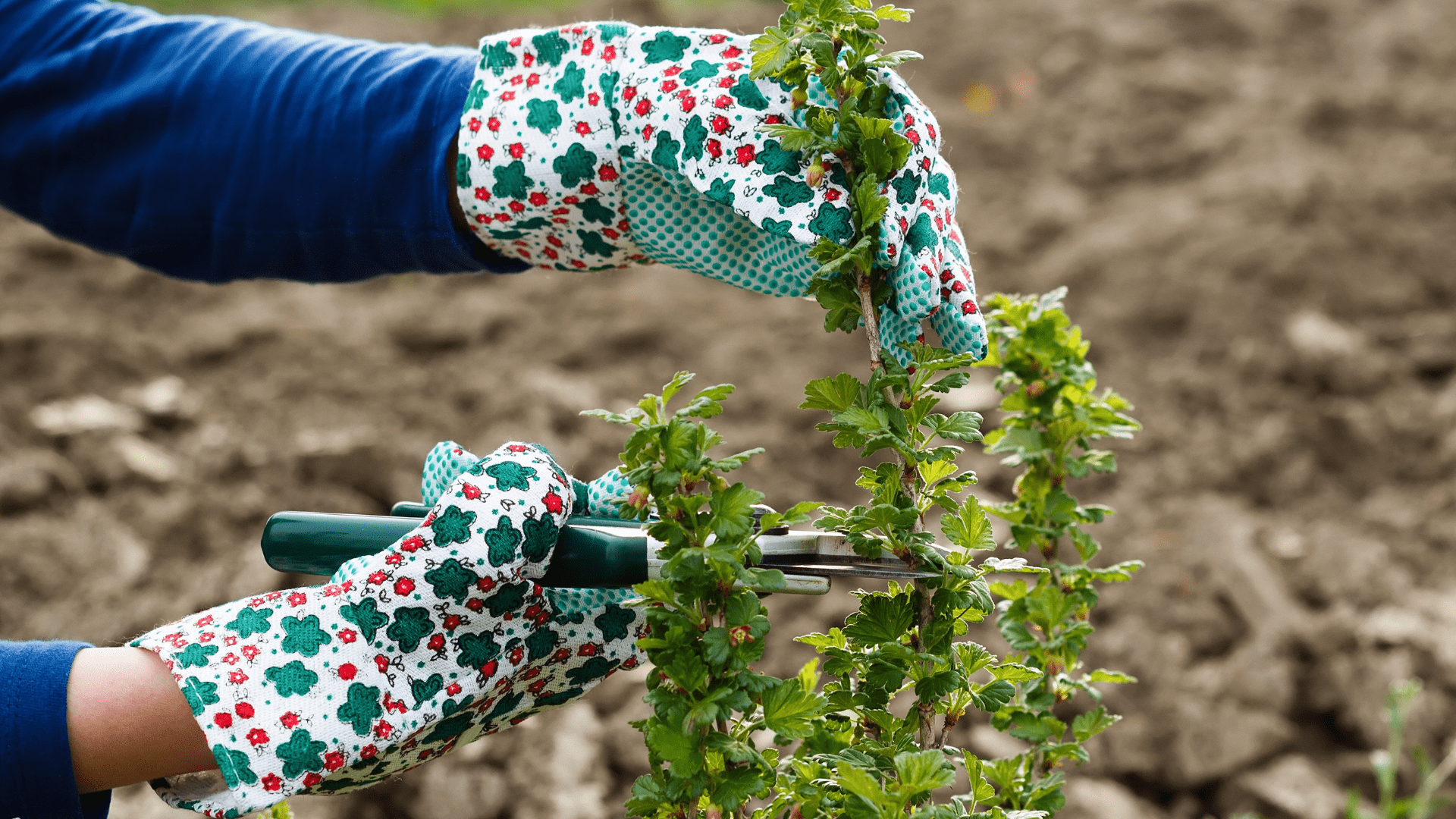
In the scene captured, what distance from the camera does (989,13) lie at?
5.06 m

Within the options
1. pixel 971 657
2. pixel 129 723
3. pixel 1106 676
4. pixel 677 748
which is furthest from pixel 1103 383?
pixel 129 723

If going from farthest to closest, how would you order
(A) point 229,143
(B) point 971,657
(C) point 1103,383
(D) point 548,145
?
(C) point 1103,383 < (A) point 229,143 < (D) point 548,145 < (B) point 971,657

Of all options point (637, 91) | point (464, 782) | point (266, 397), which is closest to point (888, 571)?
point (637, 91)

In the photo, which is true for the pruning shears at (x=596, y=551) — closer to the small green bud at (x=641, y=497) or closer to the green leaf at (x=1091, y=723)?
the small green bud at (x=641, y=497)

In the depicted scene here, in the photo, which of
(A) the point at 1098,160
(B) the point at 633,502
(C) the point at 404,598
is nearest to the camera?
(B) the point at 633,502

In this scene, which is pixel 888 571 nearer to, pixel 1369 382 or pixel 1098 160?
pixel 1369 382

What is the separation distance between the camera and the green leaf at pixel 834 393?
1132 mm

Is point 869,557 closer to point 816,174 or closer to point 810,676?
point 810,676

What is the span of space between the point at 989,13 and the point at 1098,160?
1.32 m

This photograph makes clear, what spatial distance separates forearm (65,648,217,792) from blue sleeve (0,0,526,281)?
673mm

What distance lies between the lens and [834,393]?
1142mm

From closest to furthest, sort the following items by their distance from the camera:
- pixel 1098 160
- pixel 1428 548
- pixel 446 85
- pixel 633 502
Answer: pixel 633 502 < pixel 446 85 < pixel 1428 548 < pixel 1098 160

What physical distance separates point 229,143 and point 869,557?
1.14m

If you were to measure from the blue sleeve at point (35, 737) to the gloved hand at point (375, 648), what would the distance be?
0.10m
